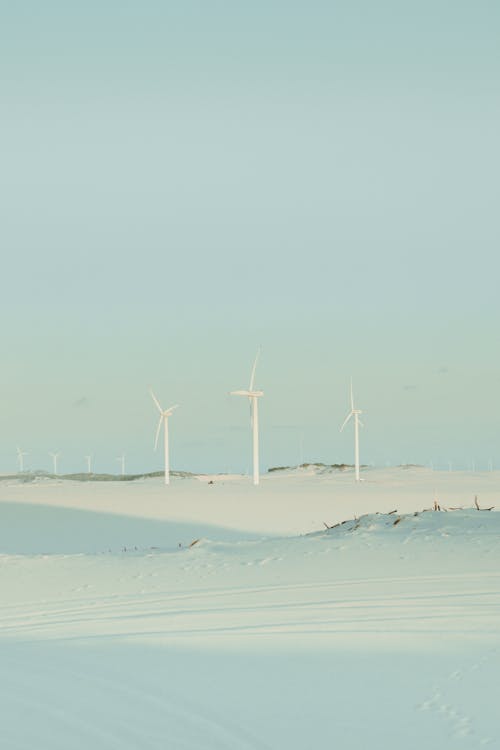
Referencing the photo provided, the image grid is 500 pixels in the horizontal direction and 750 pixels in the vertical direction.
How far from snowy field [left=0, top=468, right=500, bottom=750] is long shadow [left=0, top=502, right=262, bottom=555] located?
9.88m

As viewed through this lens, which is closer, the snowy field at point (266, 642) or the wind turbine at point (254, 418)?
the snowy field at point (266, 642)

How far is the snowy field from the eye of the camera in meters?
7.04

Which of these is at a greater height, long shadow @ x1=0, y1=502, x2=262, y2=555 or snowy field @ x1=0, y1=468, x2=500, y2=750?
snowy field @ x1=0, y1=468, x2=500, y2=750

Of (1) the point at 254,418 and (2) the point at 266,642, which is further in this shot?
(1) the point at 254,418

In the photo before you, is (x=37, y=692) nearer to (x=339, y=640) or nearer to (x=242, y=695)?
(x=242, y=695)

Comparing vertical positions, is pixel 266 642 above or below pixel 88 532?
above

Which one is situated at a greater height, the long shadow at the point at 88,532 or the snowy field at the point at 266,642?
the snowy field at the point at 266,642

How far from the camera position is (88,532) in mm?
31906

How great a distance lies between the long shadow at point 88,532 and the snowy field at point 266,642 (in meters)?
9.88

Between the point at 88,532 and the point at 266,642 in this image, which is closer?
the point at 266,642

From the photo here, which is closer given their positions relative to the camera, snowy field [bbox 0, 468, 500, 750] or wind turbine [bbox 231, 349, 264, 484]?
snowy field [bbox 0, 468, 500, 750]

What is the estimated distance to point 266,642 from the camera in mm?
10016

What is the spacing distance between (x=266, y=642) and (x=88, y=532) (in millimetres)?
22479

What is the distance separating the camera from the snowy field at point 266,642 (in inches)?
277
